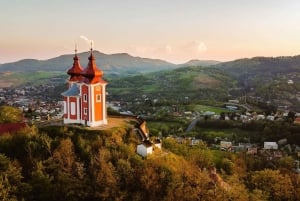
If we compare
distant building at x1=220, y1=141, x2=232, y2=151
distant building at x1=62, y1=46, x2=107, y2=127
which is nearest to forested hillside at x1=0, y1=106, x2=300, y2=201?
distant building at x1=62, y1=46, x2=107, y2=127

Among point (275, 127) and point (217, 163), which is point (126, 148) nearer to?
point (217, 163)

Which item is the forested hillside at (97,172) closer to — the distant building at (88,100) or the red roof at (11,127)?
the red roof at (11,127)

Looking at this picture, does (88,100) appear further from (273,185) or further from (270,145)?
(270,145)

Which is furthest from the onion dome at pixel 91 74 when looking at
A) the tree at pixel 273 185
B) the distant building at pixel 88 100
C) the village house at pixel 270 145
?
the village house at pixel 270 145

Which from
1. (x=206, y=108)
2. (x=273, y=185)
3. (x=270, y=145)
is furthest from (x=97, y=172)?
(x=206, y=108)

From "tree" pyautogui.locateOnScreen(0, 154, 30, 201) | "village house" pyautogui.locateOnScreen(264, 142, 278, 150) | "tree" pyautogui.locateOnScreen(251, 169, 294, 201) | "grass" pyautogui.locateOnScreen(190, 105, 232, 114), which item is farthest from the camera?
"grass" pyautogui.locateOnScreen(190, 105, 232, 114)

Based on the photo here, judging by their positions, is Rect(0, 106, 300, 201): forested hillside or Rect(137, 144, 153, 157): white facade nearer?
Rect(0, 106, 300, 201): forested hillside

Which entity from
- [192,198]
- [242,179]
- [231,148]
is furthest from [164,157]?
[231,148]

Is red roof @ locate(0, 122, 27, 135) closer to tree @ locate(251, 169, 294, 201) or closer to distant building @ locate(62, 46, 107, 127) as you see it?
distant building @ locate(62, 46, 107, 127)

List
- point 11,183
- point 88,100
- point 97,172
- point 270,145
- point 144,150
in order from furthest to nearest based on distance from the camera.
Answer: point 270,145 < point 88,100 < point 144,150 < point 97,172 < point 11,183
